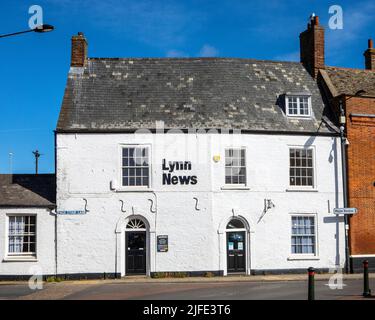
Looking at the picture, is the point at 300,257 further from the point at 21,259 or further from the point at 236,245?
the point at 21,259

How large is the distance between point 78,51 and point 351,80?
13.5 m

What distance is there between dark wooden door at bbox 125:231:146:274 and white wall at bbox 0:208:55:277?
3122mm

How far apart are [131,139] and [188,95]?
3.66 meters

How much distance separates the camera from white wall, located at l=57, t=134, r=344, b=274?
79.3ft

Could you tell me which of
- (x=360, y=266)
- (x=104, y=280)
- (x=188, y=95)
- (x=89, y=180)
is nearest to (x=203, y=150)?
(x=188, y=95)

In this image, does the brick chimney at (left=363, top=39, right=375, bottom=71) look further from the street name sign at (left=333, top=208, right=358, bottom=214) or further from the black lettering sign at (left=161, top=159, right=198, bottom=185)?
the black lettering sign at (left=161, top=159, right=198, bottom=185)

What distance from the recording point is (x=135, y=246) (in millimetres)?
24609

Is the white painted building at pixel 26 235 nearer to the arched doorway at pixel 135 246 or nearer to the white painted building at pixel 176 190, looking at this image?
the white painted building at pixel 176 190

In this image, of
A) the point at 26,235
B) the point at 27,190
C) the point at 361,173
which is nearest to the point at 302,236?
the point at 361,173

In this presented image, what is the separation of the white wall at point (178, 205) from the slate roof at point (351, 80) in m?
5.25

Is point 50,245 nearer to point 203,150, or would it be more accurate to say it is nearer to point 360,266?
point 203,150

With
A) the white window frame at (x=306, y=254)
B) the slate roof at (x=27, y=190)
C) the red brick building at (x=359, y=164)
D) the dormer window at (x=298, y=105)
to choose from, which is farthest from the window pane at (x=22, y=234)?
the red brick building at (x=359, y=164)

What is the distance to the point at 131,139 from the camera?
24828mm

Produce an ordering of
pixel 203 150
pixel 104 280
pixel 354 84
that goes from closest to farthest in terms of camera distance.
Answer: pixel 104 280
pixel 203 150
pixel 354 84
